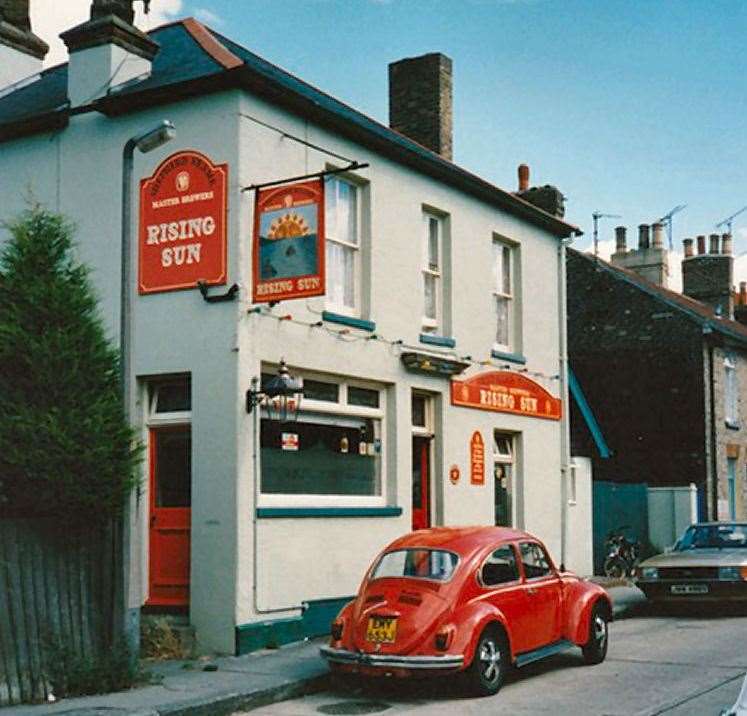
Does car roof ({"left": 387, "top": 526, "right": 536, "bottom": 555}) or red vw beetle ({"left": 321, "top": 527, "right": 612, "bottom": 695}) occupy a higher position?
car roof ({"left": 387, "top": 526, "right": 536, "bottom": 555})

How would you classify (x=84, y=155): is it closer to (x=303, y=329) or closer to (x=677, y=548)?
(x=303, y=329)

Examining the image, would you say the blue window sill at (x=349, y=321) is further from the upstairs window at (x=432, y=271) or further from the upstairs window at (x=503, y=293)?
the upstairs window at (x=503, y=293)

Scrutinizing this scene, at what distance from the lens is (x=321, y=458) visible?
1502cm

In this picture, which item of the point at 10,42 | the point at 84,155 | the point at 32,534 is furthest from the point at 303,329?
the point at 10,42

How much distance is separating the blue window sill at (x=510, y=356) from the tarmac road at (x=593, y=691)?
596 centimetres

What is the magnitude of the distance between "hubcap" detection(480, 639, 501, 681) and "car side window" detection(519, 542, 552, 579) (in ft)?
3.70

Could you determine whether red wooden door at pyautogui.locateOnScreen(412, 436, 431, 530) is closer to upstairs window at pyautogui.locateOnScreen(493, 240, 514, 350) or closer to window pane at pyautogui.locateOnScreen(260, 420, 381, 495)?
window pane at pyautogui.locateOnScreen(260, 420, 381, 495)

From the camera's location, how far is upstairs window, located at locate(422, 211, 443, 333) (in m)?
17.4

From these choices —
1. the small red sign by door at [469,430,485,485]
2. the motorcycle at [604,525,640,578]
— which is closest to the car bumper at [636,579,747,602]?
the small red sign by door at [469,430,485,485]

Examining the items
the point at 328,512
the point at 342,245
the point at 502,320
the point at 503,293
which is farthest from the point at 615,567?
the point at 342,245

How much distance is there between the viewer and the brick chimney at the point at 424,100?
20.6m

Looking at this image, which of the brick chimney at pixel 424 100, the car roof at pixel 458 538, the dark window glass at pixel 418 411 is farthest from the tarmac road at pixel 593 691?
the brick chimney at pixel 424 100

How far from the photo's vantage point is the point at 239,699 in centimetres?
1056

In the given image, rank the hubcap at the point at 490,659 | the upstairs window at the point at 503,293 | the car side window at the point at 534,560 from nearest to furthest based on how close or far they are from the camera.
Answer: the hubcap at the point at 490,659
the car side window at the point at 534,560
the upstairs window at the point at 503,293
